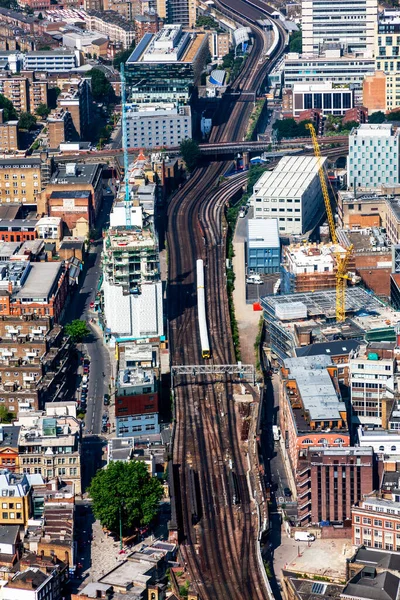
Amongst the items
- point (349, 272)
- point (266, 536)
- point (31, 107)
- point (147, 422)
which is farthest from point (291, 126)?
point (266, 536)

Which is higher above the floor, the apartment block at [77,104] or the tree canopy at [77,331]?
the apartment block at [77,104]

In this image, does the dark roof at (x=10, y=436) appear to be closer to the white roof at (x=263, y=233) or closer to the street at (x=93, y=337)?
the street at (x=93, y=337)

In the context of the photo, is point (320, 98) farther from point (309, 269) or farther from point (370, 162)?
point (309, 269)

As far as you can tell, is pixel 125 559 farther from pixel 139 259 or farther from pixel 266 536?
pixel 139 259

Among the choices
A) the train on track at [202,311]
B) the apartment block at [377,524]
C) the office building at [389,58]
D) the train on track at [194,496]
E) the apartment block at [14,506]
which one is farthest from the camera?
the office building at [389,58]

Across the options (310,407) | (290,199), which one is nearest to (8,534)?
(310,407)

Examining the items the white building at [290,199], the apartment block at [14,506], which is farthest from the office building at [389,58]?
the apartment block at [14,506]
